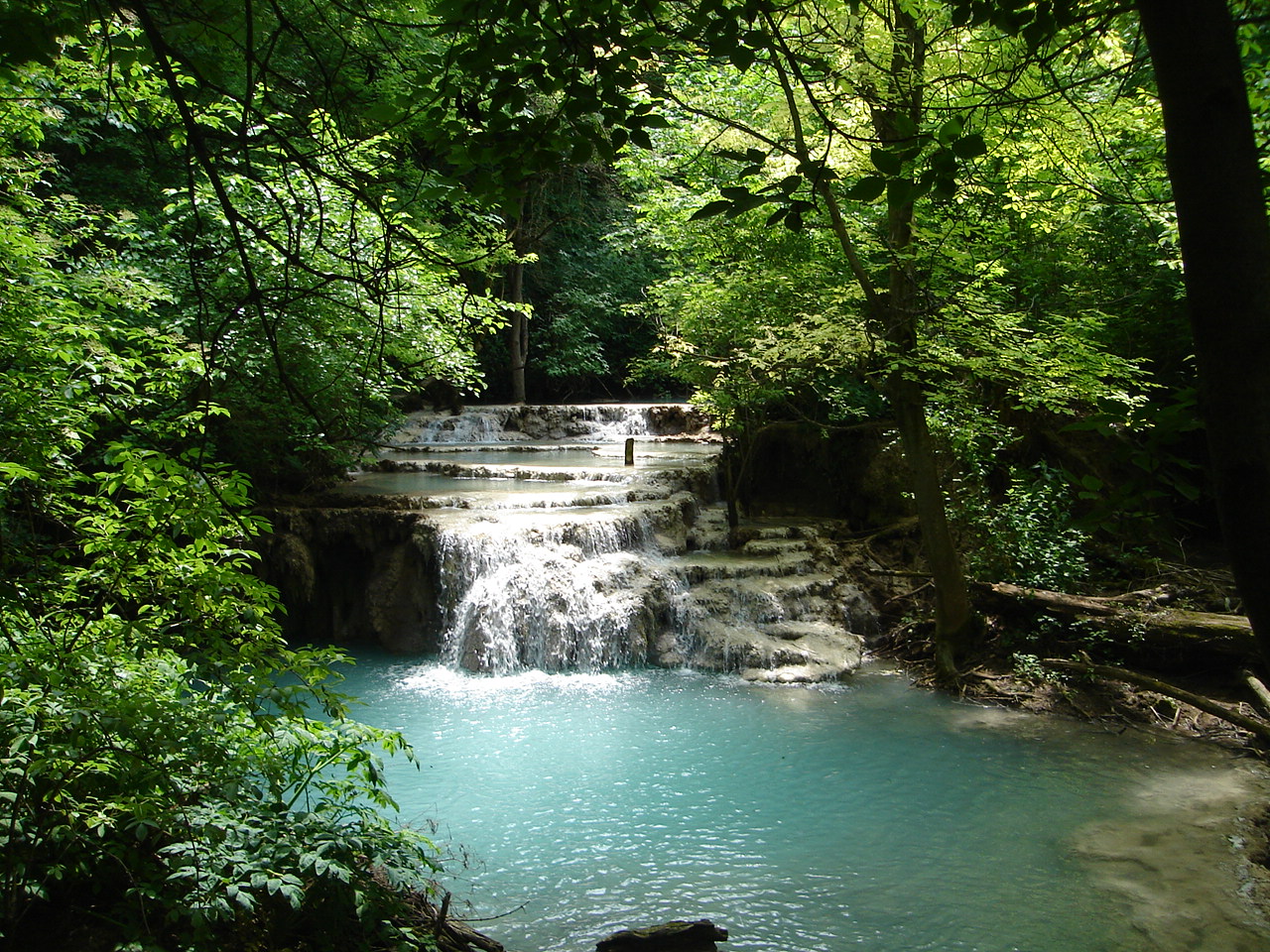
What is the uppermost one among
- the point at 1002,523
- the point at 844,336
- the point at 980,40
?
the point at 980,40

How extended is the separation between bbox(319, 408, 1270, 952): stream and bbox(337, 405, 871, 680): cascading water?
0.03 meters

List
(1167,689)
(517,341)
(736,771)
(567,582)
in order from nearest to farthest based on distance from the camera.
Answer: (736,771) → (1167,689) → (567,582) → (517,341)

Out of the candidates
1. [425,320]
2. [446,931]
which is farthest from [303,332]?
[446,931]

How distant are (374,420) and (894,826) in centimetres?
689

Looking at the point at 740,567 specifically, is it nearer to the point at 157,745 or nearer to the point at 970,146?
the point at 157,745

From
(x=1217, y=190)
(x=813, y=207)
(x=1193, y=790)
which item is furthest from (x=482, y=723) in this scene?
(x=1217, y=190)

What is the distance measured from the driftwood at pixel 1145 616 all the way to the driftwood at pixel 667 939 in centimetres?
554

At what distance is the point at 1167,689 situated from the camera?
742 centimetres

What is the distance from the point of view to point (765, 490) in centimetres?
1368

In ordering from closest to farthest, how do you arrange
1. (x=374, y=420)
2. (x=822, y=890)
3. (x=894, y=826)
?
(x=822, y=890) → (x=894, y=826) → (x=374, y=420)

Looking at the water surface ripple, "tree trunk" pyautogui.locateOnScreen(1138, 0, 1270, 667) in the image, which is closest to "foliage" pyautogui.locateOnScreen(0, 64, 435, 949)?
the water surface ripple

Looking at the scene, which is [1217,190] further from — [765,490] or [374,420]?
[765,490]

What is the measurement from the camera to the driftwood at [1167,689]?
661 centimetres

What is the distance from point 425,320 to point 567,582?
3421mm
